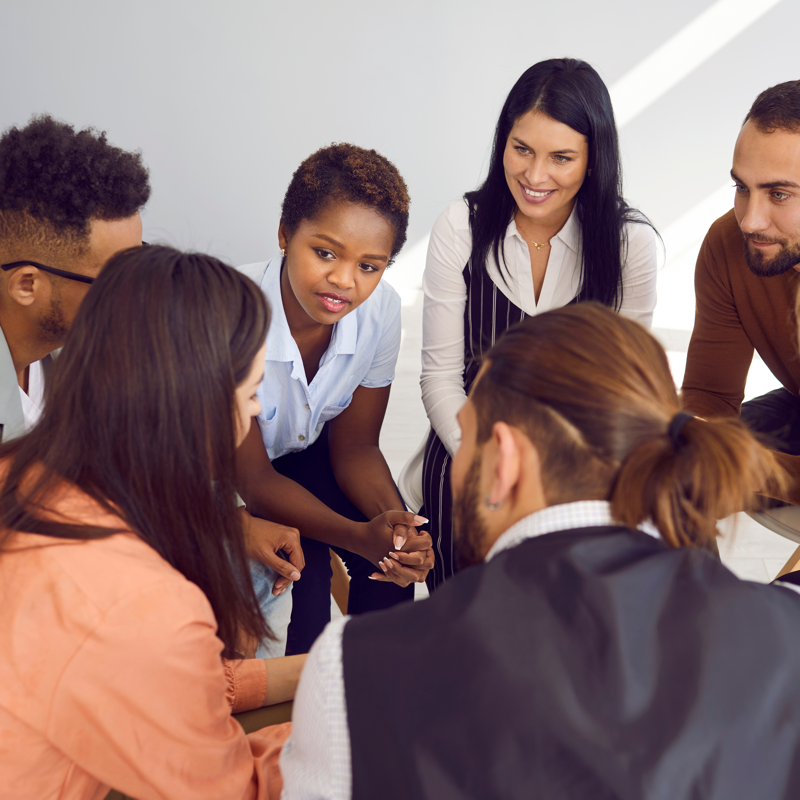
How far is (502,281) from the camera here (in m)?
1.81

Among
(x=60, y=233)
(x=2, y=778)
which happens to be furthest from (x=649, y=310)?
(x=2, y=778)

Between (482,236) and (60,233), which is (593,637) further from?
(482,236)

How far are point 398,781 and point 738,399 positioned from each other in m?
1.56

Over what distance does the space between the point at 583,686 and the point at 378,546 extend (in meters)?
0.97

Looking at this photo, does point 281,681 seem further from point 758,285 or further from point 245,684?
point 758,285

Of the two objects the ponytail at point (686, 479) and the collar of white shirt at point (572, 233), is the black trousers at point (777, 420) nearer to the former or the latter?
the collar of white shirt at point (572, 233)

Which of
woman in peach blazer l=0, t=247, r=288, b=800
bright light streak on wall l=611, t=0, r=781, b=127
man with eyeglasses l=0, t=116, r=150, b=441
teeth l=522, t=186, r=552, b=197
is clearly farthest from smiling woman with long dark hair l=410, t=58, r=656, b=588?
bright light streak on wall l=611, t=0, r=781, b=127

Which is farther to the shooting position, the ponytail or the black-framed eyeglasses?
the black-framed eyeglasses

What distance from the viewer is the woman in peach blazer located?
2.48 ft

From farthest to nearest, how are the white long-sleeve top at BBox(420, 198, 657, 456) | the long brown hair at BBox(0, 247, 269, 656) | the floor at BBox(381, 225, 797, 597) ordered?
1. the floor at BBox(381, 225, 797, 597)
2. the white long-sleeve top at BBox(420, 198, 657, 456)
3. the long brown hair at BBox(0, 247, 269, 656)

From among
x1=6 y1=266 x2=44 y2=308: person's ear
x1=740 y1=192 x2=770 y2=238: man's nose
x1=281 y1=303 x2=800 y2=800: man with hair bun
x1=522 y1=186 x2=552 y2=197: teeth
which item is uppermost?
x1=522 y1=186 x2=552 y2=197: teeth

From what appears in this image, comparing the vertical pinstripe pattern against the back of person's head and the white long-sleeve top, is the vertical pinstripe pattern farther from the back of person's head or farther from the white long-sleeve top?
the back of person's head

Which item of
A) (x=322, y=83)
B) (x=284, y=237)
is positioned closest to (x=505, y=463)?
(x=284, y=237)

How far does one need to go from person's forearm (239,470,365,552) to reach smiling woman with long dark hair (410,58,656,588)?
289 mm
